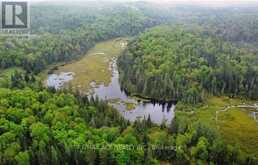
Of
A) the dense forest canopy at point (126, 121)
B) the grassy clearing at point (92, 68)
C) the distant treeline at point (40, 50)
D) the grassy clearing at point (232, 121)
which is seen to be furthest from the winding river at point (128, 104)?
the distant treeline at point (40, 50)

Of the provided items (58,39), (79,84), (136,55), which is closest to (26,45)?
(58,39)

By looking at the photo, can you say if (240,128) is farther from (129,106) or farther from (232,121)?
(129,106)

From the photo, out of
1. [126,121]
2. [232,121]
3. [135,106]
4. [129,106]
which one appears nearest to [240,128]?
[232,121]

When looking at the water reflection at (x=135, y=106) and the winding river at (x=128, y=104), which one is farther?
the winding river at (x=128, y=104)

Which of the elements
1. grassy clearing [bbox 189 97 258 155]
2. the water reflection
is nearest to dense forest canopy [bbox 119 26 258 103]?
the water reflection

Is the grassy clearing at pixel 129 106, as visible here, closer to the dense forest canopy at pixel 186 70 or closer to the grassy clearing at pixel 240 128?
the dense forest canopy at pixel 186 70

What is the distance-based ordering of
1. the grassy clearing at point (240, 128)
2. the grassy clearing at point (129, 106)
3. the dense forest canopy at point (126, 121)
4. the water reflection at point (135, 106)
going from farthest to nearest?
the grassy clearing at point (129, 106) < the water reflection at point (135, 106) < the grassy clearing at point (240, 128) < the dense forest canopy at point (126, 121)
